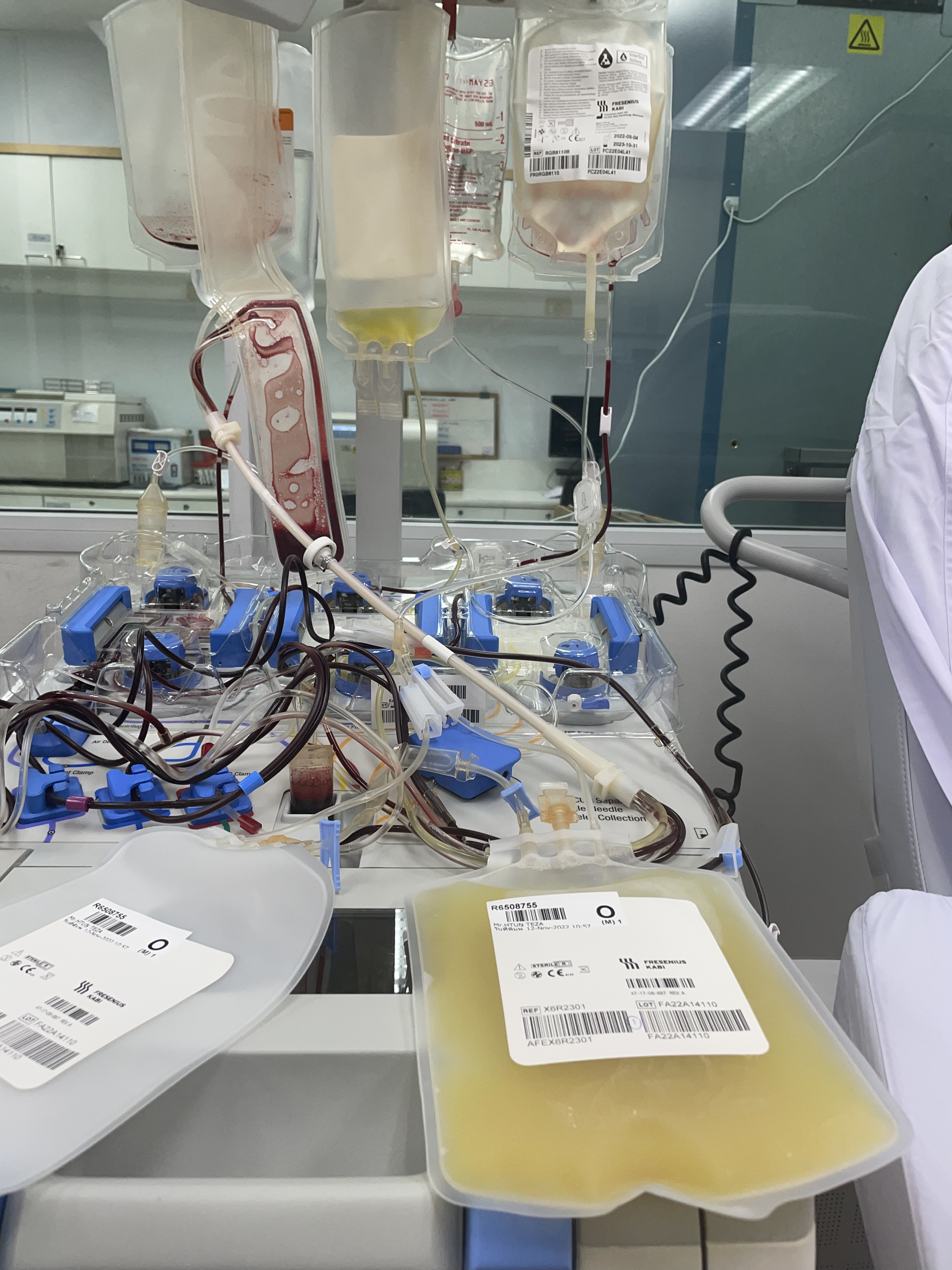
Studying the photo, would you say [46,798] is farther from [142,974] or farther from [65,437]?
[65,437]

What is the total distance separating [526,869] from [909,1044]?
26 centimetres

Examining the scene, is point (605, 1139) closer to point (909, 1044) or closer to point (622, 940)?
point (622, 940)

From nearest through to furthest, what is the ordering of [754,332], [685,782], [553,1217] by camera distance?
[553,1217] → [685,782] → [754,332]

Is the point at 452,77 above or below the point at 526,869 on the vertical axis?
above

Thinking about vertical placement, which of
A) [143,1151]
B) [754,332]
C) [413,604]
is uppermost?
[754,332]

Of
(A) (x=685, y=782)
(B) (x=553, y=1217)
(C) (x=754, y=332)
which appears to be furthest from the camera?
(C) (x=754, y=332)

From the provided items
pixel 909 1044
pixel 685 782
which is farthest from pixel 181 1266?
pixel 685 782

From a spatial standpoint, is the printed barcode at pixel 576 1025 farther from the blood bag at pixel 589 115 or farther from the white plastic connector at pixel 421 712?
the blood bag at pixel 589 115

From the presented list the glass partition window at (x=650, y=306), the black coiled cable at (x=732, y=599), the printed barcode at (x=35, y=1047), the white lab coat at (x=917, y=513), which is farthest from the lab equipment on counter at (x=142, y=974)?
the glass partition window at (x=650, y=306)

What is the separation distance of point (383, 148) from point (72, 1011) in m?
0.77

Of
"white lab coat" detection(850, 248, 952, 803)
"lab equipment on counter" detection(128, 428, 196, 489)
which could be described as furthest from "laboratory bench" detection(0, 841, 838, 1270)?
"lab equipment on counter" detection(128, 428, 196, 489)

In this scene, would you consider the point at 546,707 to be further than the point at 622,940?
Yes

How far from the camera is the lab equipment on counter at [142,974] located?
374 mm

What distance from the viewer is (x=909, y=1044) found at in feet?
1.61
